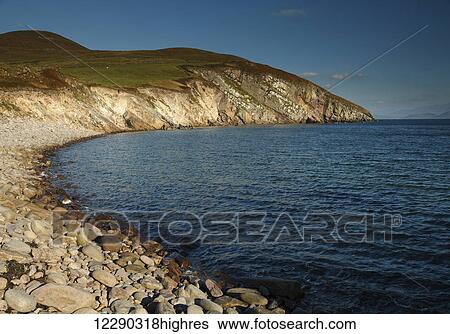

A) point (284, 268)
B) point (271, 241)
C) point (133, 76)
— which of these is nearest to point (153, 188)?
point (271, 241)

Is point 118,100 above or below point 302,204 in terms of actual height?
above

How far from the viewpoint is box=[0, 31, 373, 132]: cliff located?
75000 millimetres

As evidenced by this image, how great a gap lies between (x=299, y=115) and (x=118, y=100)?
296ft

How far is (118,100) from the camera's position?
9244 centimetres

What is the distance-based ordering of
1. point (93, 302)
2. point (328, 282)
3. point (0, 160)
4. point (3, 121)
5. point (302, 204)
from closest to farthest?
point (93, 302), point (328, 282), point (302, 204), point (0, 160), point (3, 121)

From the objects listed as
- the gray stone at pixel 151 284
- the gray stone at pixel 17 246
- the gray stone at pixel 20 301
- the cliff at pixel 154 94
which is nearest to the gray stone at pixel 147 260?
the gray stone at pixel 151 284

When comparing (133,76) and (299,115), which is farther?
(299,115)

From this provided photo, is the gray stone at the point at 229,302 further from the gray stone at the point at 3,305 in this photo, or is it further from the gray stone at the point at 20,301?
the gray stone at the point at 3,305

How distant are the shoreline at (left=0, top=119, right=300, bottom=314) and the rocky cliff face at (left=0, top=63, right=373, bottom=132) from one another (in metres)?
56.6

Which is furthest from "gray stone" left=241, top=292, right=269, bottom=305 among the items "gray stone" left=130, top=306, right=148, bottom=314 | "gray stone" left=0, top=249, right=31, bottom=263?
"gray stone" left=0, top=249, right=31, bottom=263

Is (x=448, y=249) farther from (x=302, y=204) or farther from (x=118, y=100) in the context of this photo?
(x=118, y=100)

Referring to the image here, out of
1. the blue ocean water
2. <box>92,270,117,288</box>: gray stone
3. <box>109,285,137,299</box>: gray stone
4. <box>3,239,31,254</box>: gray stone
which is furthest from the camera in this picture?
the blue ocean water

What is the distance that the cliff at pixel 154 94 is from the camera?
75000mm

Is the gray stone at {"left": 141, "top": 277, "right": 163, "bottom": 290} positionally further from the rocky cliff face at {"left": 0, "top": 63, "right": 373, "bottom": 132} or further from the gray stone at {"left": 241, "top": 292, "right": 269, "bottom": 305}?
the rocky cliff face at {"left": 0, "top": 63, "right": 373, "bottom": 132}
